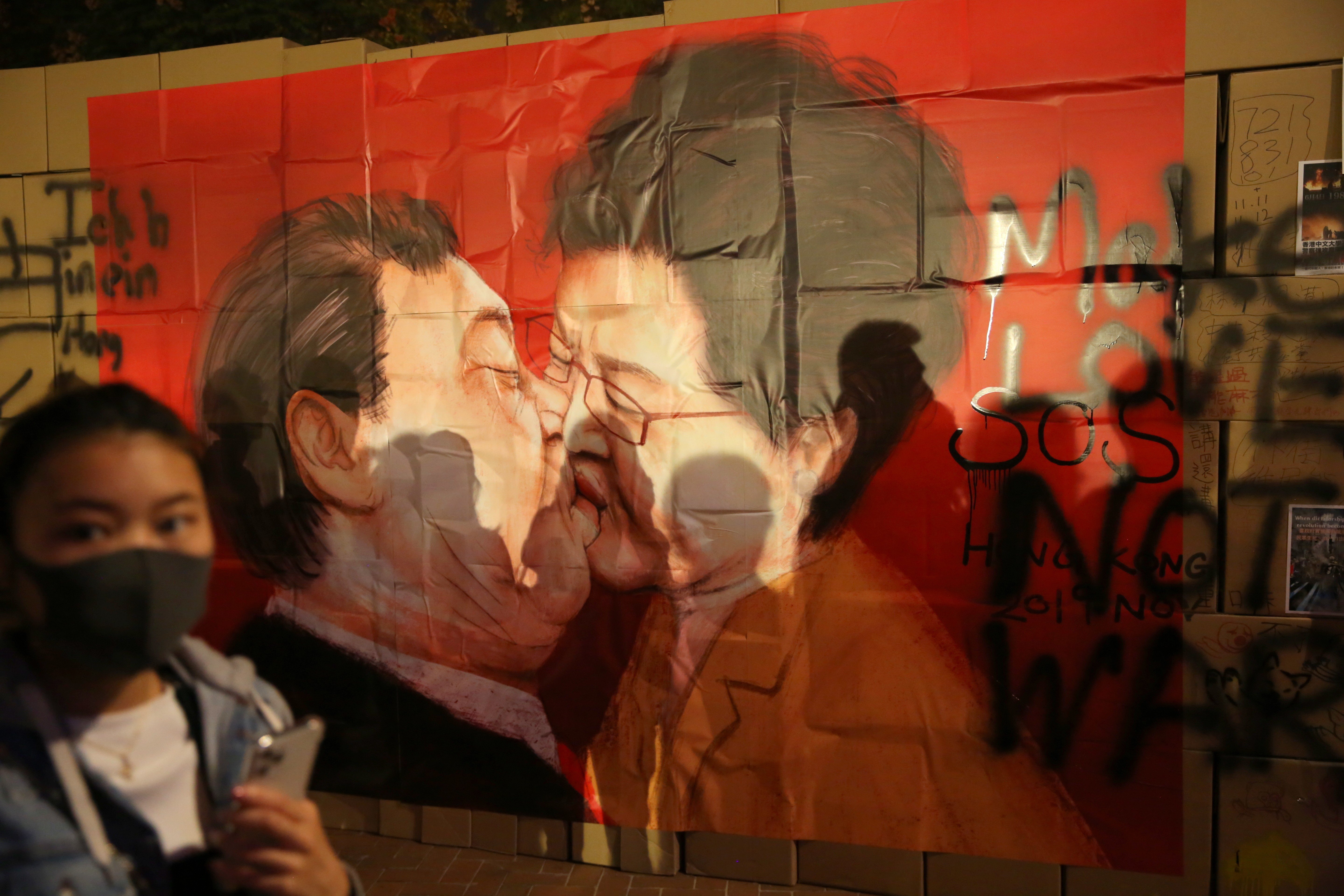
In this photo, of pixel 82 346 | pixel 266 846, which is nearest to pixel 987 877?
pixel 266 846

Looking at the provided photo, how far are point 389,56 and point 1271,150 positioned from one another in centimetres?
340

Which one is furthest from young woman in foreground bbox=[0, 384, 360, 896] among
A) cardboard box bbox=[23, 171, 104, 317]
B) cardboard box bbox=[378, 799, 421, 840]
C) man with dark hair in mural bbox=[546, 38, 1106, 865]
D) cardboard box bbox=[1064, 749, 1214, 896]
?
cardboard box bbox=[23, 171, 104, 317]

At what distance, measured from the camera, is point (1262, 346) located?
9.77 feet

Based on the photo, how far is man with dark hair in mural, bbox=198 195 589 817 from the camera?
3615mm

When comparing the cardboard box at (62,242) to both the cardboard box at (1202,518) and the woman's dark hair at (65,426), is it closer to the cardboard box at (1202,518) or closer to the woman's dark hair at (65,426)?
the woman's dark hair at (65,426)

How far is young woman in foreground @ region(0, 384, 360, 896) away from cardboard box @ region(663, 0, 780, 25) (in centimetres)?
277

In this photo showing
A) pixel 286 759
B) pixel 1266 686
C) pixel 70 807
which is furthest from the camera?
pixel 1266 686

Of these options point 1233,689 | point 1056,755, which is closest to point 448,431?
point 1056,755

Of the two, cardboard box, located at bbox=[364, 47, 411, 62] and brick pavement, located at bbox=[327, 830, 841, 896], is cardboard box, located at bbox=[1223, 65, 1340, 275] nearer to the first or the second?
brick pavement, located at bbox=[327, 830, 841, 896]

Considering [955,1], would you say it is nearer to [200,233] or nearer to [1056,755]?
[1056,755]

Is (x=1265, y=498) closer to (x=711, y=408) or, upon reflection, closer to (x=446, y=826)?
(x=711, y=408)

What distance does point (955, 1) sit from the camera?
123 inches

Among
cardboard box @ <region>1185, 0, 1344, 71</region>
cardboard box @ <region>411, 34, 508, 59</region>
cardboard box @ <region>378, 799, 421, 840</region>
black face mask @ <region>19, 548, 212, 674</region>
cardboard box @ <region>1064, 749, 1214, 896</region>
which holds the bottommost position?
cardboard box @ <region>378, 799, 421, 840</region>

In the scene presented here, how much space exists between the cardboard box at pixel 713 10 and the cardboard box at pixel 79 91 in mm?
2409
